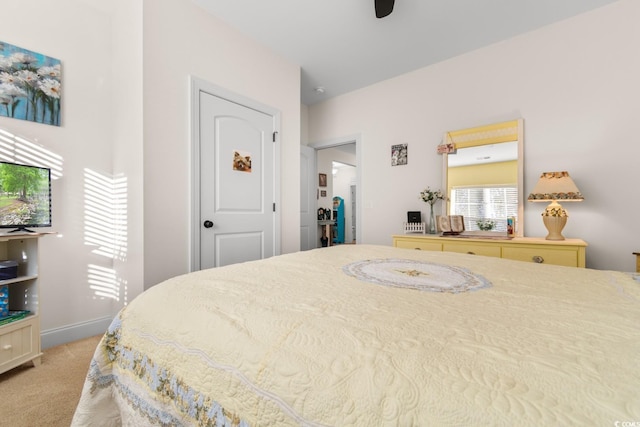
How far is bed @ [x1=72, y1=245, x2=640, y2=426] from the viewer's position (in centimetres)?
43

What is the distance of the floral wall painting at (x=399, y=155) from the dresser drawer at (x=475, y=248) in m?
1.24

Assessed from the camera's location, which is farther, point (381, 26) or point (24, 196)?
point (381, 26)

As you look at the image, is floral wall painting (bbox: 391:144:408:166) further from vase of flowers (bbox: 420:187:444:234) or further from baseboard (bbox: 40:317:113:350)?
baseboard (bbox: 40:317:113:350)

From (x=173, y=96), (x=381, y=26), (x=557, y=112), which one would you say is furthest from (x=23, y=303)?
(x=557, y=112)

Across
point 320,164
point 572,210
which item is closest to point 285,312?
point 572,210

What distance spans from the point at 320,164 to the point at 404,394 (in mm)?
5572

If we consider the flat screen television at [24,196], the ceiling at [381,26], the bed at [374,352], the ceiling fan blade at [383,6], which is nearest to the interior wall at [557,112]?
the ceiling at [381,26]

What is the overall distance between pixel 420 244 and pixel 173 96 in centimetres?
263

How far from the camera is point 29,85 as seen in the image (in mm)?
2010

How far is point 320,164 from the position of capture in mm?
5859

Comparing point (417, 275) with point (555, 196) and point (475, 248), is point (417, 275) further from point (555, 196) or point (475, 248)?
point (555, 196)

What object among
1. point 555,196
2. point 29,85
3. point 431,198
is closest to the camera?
point 29,85

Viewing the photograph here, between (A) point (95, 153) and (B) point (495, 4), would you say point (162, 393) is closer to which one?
(A) point (95, 153)

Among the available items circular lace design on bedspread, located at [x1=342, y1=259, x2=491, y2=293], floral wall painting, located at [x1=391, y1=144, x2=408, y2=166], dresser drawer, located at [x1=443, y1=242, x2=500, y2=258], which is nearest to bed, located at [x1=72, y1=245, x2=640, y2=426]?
circular lace design on bedspread, located at [x1=342, y1=259, x2=491, y2=293]
